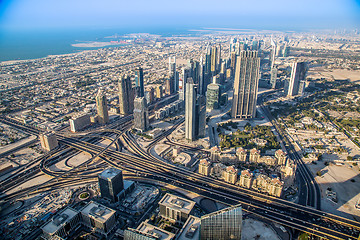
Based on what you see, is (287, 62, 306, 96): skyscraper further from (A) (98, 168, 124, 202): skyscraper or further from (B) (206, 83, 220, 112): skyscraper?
(A) (98, 168, 124, 202): skyscraper

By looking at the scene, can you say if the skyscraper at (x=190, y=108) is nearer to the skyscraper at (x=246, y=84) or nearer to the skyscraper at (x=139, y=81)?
the skyscraper at (x=246, y=84)

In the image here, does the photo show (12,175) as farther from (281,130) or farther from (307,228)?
(281,130)

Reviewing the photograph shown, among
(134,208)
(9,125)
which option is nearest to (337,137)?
(134,208)

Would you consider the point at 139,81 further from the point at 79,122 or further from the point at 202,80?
the point at 202,80

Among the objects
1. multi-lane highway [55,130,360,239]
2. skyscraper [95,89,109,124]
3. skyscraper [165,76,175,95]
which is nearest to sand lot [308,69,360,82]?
skyscraper [165,76,175,95]

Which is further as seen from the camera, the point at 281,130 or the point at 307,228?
the point at 281,130

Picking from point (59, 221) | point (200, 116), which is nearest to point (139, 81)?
point (200, 116)

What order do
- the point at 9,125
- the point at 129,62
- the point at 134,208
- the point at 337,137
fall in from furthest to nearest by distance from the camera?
1. the point at 129,62
2. the point at 9,125
3. the point at 337,137
4. the point at 134,208
